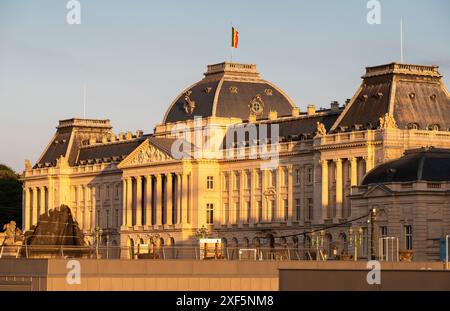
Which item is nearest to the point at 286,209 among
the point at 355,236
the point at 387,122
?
the point at 387,122

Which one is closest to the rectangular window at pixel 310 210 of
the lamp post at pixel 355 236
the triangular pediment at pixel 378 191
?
the lamp post at pixel 355 236

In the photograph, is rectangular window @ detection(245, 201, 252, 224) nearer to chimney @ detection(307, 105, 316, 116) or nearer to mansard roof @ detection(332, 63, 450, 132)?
chimney @ detection(307, 105, 316, 116)

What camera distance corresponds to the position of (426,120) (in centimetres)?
17075

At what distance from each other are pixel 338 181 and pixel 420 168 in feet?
77.0

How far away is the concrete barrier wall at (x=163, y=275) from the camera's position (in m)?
75.4

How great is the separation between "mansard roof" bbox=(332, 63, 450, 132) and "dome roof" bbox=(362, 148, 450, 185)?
13243mm

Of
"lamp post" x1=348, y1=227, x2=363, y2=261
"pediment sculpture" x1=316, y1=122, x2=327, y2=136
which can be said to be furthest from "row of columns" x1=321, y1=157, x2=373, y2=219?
"lamp post" x1=348, y1=227, x2=363, y2=261

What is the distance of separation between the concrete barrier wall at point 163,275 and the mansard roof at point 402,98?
3540 inches

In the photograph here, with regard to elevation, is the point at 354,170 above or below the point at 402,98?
below

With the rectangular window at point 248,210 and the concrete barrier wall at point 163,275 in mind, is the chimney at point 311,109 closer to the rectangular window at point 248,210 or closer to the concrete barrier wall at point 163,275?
the rectangular window at point 248,210

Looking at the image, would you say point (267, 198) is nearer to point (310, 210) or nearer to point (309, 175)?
point (309, 175)

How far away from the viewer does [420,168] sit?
152250 millimetres

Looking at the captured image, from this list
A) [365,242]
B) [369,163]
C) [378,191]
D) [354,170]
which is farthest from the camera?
[354,170]
